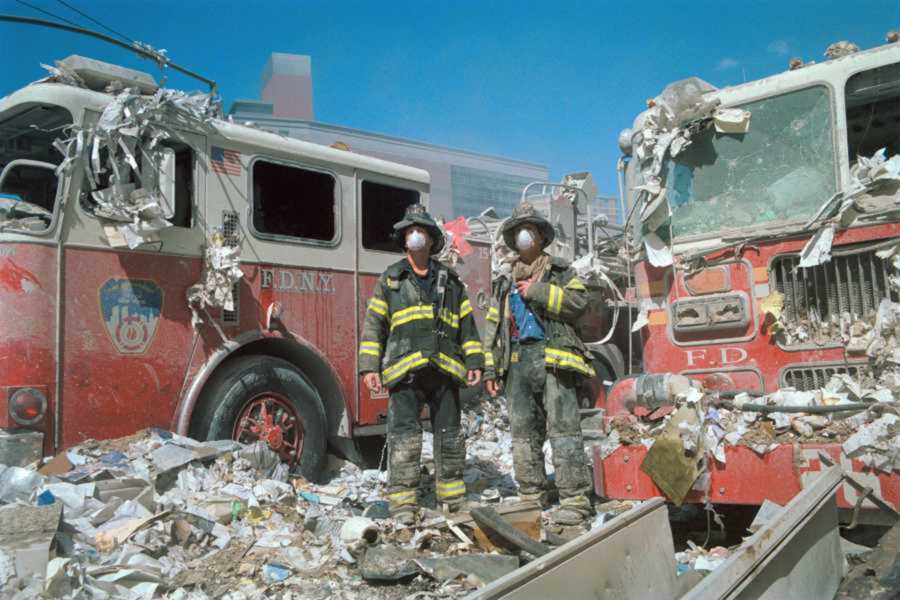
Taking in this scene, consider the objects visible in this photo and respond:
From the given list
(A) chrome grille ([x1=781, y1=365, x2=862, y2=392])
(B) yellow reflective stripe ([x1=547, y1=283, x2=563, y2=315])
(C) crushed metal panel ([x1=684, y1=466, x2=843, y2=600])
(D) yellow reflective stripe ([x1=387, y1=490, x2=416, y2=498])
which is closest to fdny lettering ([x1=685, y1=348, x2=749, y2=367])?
(A) chrome grille ([x1=781, y1=365, x2=862, y2=392])

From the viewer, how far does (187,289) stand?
4.52 m

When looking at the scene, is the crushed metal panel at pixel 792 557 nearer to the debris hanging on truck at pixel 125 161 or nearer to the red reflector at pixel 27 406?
the red reflector at pixel 27 406

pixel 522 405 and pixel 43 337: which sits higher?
pixel 43 337

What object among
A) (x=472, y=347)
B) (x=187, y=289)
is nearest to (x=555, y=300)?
(x=472, y=347)

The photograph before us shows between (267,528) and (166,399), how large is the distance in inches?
47.4

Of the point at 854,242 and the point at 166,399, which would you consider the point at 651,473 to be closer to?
the point at 854,242

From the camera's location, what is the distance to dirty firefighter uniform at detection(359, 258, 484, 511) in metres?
4.06

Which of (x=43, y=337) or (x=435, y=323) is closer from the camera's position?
(x=43, y=337)

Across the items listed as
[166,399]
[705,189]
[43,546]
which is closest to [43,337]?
[166,399]

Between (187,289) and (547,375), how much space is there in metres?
2.39

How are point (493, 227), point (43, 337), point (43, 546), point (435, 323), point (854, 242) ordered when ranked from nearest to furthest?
1. point (43, 546)
2. point (854, 242)
3. point (43, 337)
4. point (435, 323)
5. point (493, 227)

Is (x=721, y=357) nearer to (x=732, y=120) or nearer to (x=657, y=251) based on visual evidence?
(x=657, y=251)

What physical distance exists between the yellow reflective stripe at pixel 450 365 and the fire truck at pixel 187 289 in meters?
1.30

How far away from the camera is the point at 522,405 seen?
13.8ft
